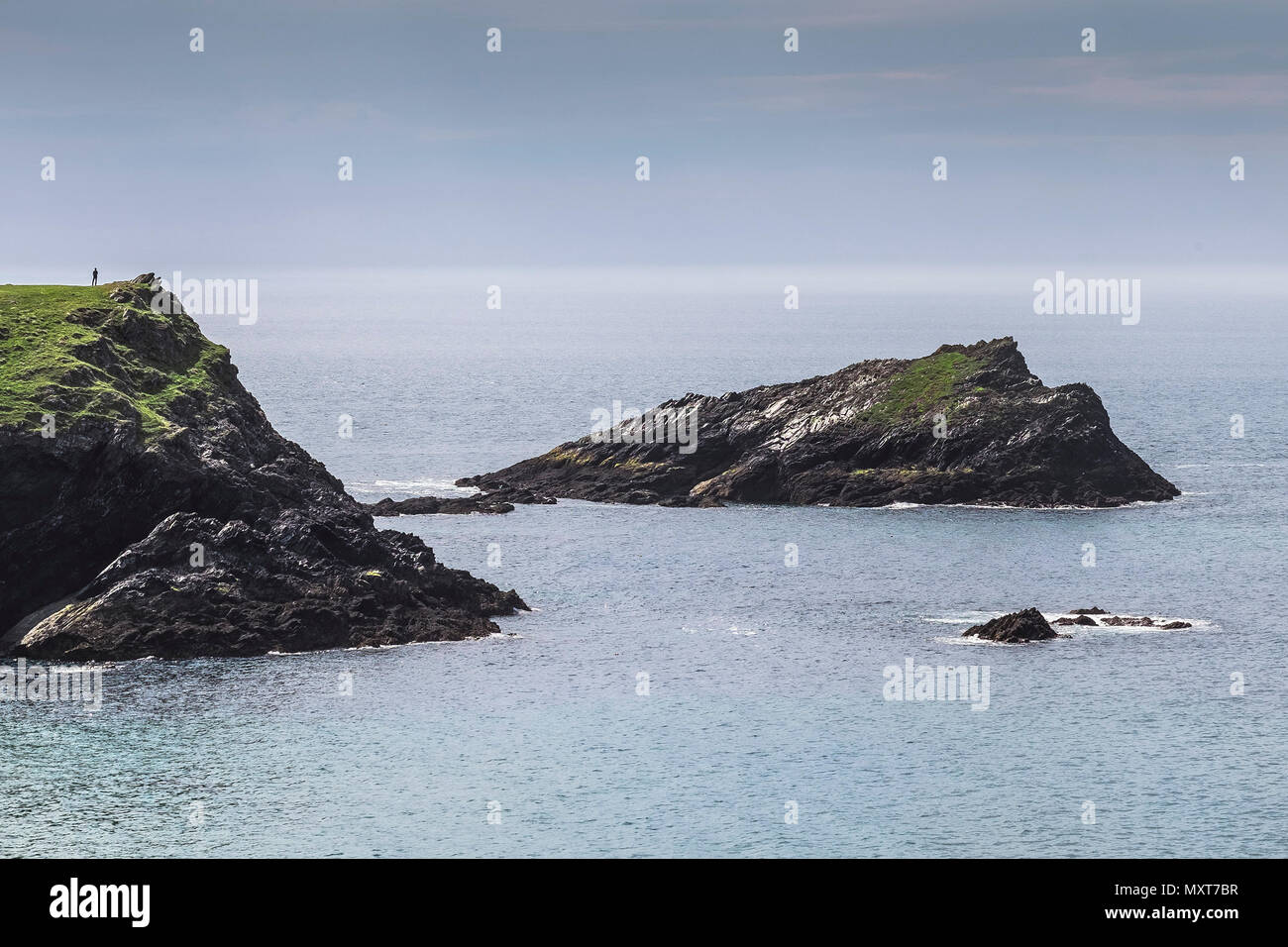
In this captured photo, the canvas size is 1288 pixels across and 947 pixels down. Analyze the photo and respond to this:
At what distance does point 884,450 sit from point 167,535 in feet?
238

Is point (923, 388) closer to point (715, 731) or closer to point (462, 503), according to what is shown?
point (462, 503)

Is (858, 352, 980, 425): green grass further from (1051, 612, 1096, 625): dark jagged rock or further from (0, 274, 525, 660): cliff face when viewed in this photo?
(0, 274, 525, 660): cliff face

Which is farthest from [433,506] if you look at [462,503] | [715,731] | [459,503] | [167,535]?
[715,731]

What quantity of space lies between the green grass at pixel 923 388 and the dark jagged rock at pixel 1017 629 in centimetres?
5347

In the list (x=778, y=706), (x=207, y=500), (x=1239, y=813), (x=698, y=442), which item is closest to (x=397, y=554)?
(x=207, y=500)

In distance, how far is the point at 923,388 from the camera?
145250 millimetres

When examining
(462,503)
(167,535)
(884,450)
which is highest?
(884,450)

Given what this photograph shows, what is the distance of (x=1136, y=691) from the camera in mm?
77375

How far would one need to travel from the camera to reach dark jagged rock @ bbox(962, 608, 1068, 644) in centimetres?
8662

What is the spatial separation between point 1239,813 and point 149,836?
39.2 meters

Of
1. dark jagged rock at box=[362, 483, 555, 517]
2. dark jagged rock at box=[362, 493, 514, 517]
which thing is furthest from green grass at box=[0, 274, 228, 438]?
dark jagged rock at box=[362, 483, 555, 517]

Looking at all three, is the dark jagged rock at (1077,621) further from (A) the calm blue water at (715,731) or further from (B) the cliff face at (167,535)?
(B) the cliff face at (167,535)

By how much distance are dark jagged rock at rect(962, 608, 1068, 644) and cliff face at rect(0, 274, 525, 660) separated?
85.9 ft
